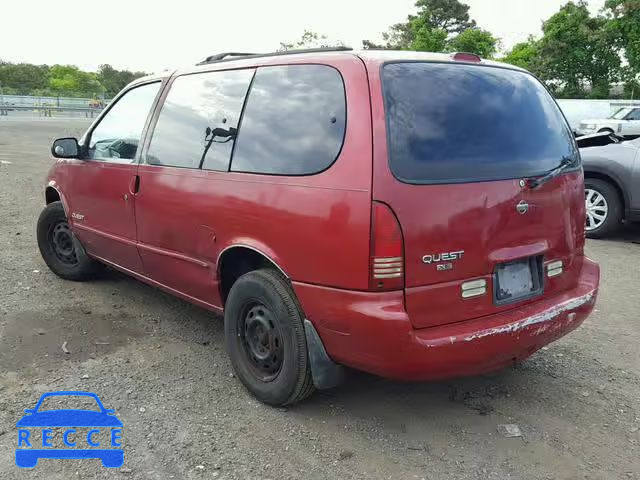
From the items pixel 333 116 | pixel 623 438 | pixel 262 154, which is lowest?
pixel 623 438

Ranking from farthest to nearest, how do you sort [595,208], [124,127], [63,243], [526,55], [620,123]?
[526,55] < [620,123] < [595,208] < [63,243] < [124,127]

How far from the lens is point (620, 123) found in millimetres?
18391

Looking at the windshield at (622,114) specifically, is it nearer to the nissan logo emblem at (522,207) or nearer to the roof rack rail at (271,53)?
the roof rack rail at (271,53)

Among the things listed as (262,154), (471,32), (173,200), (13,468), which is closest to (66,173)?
(173,200)

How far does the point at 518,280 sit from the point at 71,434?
7.67 feet

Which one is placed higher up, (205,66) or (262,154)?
(205,66)

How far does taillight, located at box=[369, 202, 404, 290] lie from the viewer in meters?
2.50

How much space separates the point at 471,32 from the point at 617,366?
117 feet

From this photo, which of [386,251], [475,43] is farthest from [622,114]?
[386,251]

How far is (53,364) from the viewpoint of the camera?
3.55 m

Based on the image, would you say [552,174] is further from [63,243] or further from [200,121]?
[63,243]

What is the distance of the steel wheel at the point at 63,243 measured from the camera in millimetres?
5129

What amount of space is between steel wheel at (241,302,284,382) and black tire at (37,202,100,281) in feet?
7.73

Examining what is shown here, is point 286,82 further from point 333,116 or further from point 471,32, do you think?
point 471,32
